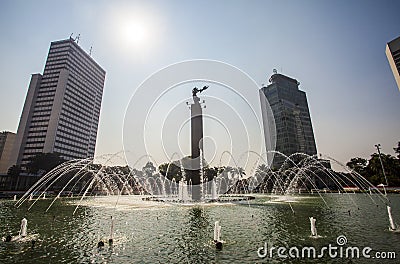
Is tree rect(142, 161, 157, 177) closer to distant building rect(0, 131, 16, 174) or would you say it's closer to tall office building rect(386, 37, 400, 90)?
distant building rect(0, 131, 16, 174)

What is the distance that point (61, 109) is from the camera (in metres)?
112

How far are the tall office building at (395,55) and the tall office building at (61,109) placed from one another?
6300 inches

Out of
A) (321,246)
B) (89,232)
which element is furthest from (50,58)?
(321,246)

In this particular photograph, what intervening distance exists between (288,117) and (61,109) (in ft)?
386

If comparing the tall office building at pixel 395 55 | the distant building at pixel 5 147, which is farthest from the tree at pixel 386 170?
the distant building at pixel 5 147

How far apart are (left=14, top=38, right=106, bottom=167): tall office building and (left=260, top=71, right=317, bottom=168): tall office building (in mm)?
104737

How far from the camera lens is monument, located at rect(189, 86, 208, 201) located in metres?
30.1

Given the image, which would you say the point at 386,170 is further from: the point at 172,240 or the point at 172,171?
the point at 172,240

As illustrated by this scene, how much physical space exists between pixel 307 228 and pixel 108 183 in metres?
67.0

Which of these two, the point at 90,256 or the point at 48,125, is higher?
the point at 48,125

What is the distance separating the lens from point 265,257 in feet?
26.3

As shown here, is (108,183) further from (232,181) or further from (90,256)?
(90,256)

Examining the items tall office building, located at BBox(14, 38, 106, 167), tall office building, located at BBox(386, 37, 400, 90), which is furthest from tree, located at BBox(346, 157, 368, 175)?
tall office building, located at BBox(14, 38, 106, 167)

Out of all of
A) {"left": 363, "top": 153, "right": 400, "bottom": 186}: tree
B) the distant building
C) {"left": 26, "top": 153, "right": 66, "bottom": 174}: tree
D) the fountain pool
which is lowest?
the fountain pool
